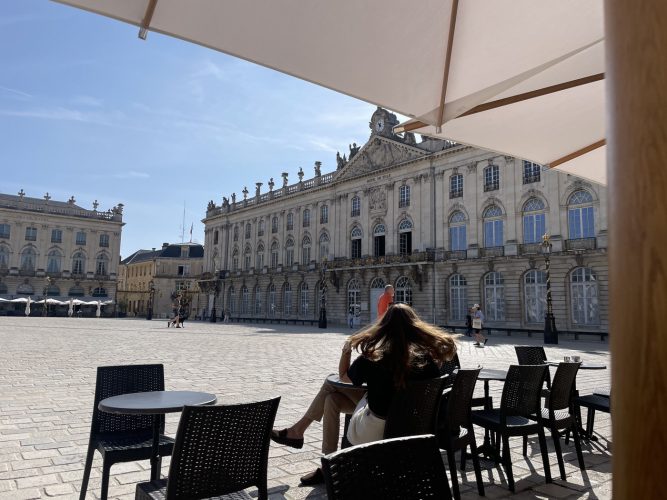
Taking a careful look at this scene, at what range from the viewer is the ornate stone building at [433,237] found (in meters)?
27.2

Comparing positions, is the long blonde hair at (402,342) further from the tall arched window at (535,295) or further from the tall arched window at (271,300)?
the tall arched window at (271,300)

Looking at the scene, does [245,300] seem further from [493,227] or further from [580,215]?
[580,215]

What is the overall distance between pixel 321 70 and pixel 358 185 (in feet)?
122

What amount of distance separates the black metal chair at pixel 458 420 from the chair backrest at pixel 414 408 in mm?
260

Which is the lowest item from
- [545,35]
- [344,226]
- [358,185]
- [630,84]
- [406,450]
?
[406,450]

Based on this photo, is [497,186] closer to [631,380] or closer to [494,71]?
[494,71]

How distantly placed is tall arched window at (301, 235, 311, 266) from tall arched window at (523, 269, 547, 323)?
68.0 feet

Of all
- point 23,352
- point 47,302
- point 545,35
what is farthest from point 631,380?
point 47,302

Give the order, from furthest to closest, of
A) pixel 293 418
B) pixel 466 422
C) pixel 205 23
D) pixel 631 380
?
pixel 293 418, pixel 466 422, pixel 205 23, pixel 631 380

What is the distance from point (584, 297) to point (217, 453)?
90.8 ft

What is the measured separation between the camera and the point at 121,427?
3775 millimetres

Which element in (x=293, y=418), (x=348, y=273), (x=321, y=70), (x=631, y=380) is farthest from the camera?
(x=348, y=273)

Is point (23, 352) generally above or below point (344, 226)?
below

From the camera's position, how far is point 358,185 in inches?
1585
